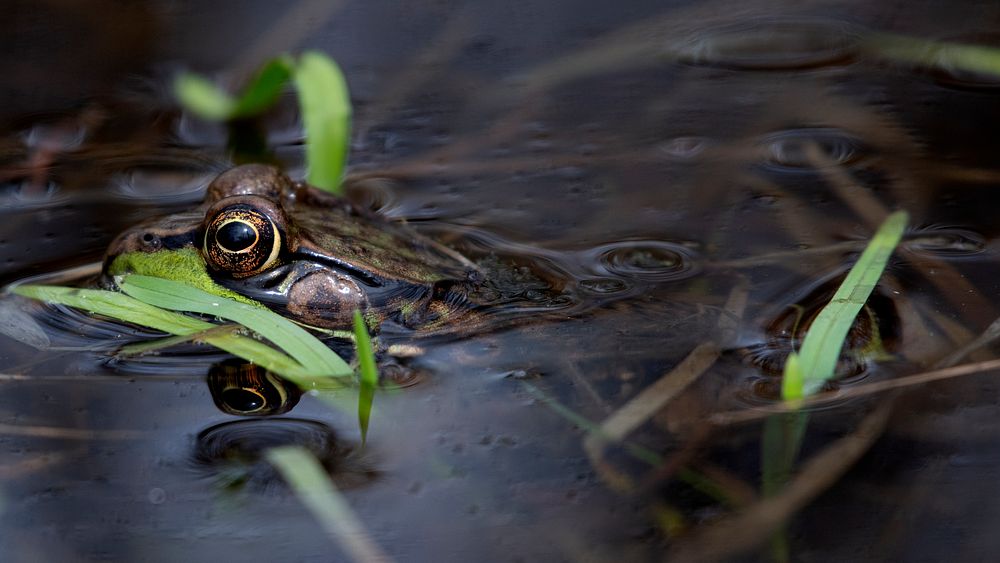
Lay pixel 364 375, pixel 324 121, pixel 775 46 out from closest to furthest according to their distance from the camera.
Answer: pixel 364 375, pixel 324 121, pixel 775 46

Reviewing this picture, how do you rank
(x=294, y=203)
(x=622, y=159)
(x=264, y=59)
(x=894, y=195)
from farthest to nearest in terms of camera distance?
(x=264, y=59)
(x=622, y=159)
(x=894, y=195)
(x=294, y=203)

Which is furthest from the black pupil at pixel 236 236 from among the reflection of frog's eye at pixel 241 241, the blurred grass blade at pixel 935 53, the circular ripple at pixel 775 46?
the blurred grass blade at pixel 935 53

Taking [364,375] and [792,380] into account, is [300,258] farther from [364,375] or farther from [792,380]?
[792,380]

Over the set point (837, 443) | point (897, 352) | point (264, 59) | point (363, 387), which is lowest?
point (837, 443)

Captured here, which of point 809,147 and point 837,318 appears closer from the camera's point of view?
point 837,318

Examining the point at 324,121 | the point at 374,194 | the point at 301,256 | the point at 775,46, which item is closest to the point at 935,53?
the point at 775,46

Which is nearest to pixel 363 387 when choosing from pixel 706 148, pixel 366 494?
pixel 366 494

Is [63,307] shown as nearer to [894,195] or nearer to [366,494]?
[366,494]
